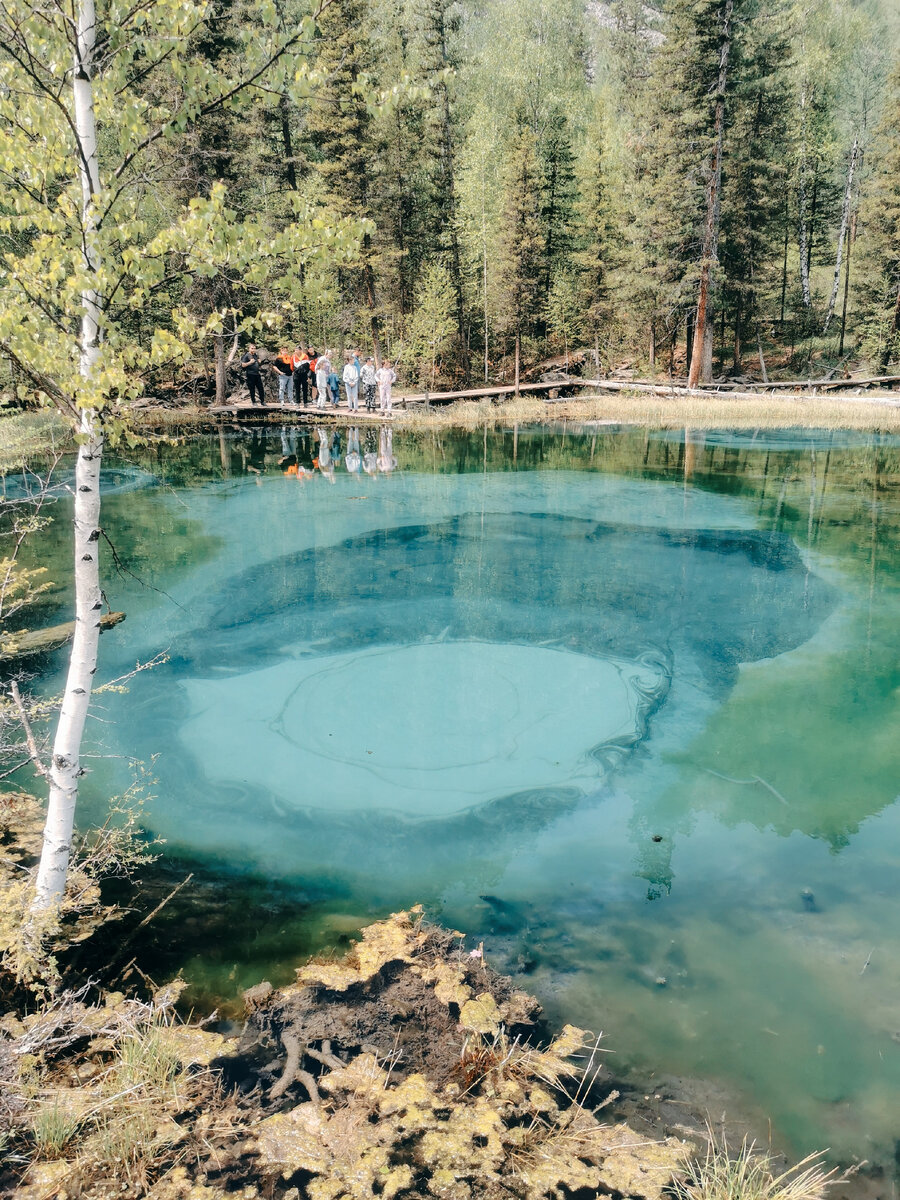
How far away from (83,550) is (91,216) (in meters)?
1.35

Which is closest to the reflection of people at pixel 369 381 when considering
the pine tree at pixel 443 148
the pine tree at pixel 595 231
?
the pine tree at pixel 443 148

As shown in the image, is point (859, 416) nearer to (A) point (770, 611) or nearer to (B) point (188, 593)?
(A) point (770, 611)

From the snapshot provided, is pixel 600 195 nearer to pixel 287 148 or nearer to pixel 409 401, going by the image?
pixel 287 148

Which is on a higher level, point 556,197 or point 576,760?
point 556,197

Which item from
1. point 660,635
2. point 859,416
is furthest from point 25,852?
point 859,416

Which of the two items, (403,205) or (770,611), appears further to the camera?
(403,205)

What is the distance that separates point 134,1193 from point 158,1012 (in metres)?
0.88

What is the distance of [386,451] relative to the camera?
19.4 m

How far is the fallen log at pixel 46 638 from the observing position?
7.62 m

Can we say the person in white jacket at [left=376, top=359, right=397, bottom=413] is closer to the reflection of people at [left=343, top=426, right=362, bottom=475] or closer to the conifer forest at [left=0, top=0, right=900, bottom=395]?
the reflection of people at [left=343, top=426, right=362, bottom=475]

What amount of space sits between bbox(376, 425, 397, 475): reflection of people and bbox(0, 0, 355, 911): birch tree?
1322cm

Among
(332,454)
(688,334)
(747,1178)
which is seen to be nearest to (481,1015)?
(747,1178)

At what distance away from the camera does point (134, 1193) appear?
255 cm

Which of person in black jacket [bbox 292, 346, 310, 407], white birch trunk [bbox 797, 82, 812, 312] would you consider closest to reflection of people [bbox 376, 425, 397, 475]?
person in black jacket [bbox 292, 346, 310, 407]
